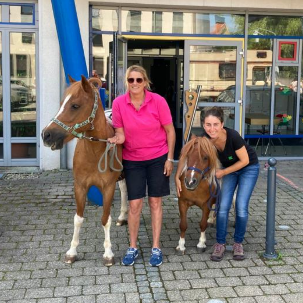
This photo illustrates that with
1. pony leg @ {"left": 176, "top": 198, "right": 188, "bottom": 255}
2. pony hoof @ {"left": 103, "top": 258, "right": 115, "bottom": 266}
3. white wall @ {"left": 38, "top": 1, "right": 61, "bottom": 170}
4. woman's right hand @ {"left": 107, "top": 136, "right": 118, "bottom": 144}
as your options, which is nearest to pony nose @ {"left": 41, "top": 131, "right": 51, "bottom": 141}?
woman's right hand @ {"left": 107, "top": 136, "right": 118, "bottom": 144}

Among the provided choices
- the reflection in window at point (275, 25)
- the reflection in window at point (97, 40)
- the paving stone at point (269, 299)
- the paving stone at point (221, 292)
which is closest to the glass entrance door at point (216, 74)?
the reflection in window at point (275, 25)

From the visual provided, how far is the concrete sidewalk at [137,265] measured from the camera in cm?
377

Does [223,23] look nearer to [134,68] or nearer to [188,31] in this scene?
[188,31]

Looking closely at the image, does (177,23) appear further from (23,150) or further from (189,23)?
(23,150)

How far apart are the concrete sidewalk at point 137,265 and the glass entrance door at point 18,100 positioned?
9.24ft

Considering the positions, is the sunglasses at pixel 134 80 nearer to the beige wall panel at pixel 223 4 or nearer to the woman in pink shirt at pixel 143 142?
the woman in pink shirt at pixel 143 142

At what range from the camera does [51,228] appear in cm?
546

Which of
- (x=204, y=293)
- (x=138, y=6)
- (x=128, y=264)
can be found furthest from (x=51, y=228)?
(x=138, y=6)

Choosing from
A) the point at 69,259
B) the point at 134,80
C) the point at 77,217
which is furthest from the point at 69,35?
the point at 69,259

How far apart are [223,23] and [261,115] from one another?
2.29 metres

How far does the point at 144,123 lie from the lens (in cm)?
418

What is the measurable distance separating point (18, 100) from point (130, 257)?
18.9 feet

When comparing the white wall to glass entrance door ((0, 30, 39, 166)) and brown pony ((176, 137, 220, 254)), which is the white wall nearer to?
glass entrance door ((0, 30, 39, 166))

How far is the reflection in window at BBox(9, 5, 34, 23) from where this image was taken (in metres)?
8.80
